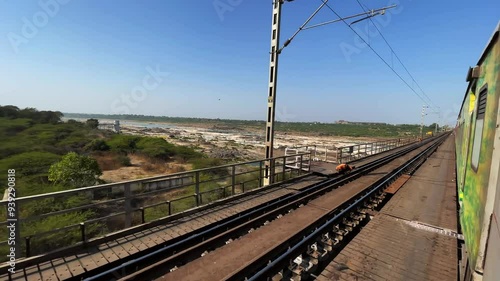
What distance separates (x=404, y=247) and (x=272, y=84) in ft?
25.9

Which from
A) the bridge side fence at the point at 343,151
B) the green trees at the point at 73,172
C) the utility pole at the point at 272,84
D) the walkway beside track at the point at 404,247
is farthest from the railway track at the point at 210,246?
the green trees at the point at 73,172

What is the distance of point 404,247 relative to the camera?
17.3 feet

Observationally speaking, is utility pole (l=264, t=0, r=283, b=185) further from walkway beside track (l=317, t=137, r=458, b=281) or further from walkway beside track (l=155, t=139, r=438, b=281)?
walkway beside track (l=317, t=137, r=458, b=281)

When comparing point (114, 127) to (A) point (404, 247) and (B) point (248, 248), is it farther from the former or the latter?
(A) point (404, 247)

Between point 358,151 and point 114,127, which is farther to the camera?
point 114,127

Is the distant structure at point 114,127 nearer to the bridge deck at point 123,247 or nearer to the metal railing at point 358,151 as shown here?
the metal railing at point 358,151

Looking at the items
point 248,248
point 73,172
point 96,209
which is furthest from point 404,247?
point 73,172

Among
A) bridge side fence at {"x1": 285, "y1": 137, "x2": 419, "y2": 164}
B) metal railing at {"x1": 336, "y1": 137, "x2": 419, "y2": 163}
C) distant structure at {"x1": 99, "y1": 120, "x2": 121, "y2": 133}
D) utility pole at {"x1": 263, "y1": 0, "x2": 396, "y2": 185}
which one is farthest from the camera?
distant structure at {"x1": 99, "y1": 120, "x2": 121, "y2": 133}

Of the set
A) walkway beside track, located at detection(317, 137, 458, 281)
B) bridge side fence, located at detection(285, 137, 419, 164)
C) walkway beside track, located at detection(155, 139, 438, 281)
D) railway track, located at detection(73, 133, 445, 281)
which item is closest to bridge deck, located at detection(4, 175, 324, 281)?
railway track, located at detection(73, 133, 445, 281)

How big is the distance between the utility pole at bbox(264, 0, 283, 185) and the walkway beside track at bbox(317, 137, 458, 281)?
468 cm

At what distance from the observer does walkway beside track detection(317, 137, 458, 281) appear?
4336 millimetres

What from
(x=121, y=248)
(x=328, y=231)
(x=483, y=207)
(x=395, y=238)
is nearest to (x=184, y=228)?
(x=121, y=248)

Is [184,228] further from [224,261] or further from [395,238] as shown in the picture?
[395,238]

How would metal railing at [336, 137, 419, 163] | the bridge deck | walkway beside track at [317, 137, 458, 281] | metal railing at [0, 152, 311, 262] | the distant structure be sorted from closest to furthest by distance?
1. the bridge deck
2. walkway beside track at [317, 137, 458, 281]
3. metal railing at [0, 152, 311, 262]
4. metal railing at [336, 137, 419, 163]
5. the distant structure
